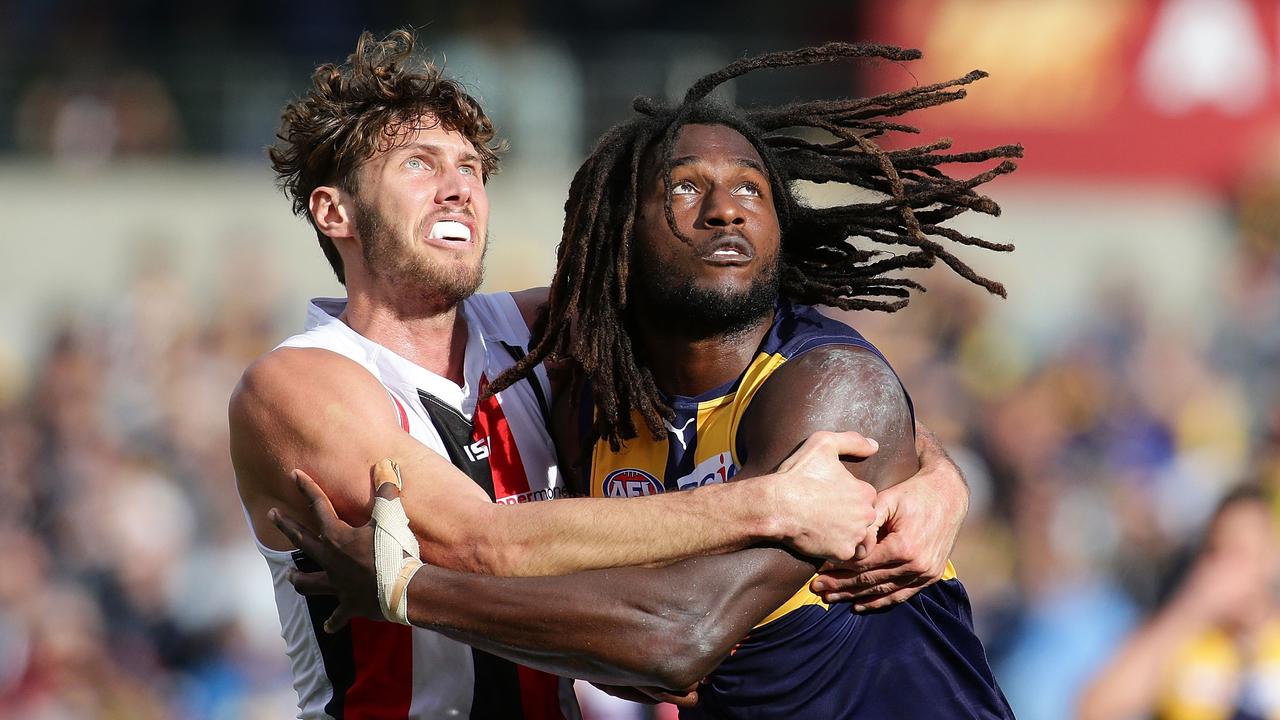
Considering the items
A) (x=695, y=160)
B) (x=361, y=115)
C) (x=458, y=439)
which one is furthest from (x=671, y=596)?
(x=361, y=115)

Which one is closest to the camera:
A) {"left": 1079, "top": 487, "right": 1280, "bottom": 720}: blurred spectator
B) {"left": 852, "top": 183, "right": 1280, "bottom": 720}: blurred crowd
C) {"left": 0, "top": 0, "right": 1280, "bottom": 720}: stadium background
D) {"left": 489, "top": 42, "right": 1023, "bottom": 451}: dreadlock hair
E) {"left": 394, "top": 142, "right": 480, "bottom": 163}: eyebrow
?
{"left": 489, "top": 42, "right": 1023, "bottom": 451}: dreadlock hair

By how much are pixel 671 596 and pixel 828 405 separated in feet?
1.98

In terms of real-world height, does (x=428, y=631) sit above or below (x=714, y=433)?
below

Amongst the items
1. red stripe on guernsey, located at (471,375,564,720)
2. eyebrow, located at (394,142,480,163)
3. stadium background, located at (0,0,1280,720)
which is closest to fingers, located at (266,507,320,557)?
red stripe on guernsey, located at (471,375,564,720)

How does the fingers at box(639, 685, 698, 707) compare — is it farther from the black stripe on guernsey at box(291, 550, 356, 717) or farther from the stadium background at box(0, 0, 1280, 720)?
the stadium background at box(0, 0, 1280, 720)

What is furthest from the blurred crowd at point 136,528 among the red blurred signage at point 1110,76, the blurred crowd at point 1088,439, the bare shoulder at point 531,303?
the red blurred signage at point 1110,76

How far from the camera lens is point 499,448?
4.49 metres

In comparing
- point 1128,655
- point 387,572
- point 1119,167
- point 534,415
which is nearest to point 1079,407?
point 1128,655

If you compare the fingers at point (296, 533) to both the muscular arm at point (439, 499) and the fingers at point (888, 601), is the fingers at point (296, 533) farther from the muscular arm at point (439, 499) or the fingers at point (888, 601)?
the fingers at point (888, 601)

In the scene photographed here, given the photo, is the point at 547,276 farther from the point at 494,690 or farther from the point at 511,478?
the point at 494,690

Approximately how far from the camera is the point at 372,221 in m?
4.56

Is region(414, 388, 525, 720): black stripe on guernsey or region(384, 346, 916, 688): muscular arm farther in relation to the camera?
region(414, 388, 525, 720): black stripe on guernsey

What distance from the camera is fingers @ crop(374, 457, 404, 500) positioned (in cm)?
388

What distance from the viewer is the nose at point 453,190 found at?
15.0ft
